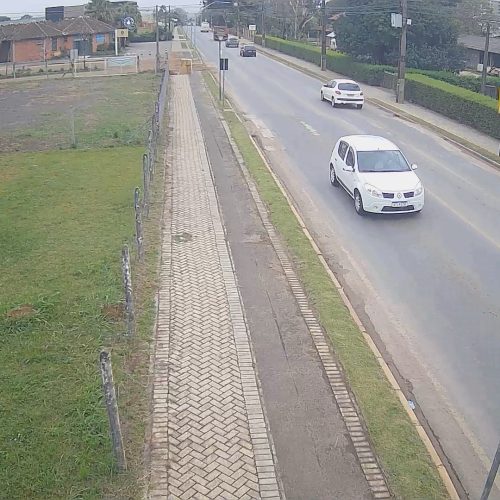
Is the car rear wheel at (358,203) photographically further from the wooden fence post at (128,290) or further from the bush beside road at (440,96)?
the bush beside road at (440,96)

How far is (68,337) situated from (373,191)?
8.27m

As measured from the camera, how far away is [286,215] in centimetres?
1580

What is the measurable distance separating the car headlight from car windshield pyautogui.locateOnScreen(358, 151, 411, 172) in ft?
2.80

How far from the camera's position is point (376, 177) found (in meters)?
16.1

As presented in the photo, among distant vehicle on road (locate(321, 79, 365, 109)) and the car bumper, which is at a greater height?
distant vehicle on road (locate(321, 79, 365, 109))

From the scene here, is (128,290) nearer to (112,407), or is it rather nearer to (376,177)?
(112,407)

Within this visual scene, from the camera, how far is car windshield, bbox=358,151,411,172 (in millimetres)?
16609

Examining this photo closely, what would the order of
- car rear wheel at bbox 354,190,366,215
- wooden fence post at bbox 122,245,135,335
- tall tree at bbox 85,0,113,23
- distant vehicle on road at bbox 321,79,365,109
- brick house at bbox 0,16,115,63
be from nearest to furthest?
wooden fence post at bbox 122,245,135,335 < car rear wheel at bbox 354,190,366,215 < distant vehicle on road at bbox 321,79,365,109 < brick house at bbox 0,16,115,63 < tall tree at bbox 85,0,113,23

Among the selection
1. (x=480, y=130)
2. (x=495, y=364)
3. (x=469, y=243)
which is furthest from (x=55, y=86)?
(x=495, y=364)

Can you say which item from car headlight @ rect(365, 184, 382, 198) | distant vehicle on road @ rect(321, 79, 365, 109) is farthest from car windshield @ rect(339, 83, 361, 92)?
car headlight @ rect(365, 184, 382, 198)

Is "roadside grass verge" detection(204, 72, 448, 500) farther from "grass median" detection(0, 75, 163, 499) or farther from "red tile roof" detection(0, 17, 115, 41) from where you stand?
"red tile roof" detection(0, 17, 115, 41)

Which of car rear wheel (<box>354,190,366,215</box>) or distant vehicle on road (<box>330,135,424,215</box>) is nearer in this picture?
distant vehicle on road (<box>330,135,424,215</box>)

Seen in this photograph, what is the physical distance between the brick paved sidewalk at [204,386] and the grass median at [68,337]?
0.79ft

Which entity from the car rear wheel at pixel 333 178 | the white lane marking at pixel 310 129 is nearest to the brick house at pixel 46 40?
the white lane marking at pixel 310 129
